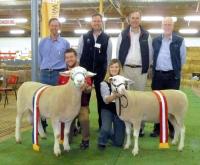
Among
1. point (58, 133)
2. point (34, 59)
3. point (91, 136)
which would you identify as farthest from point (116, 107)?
point (34, 59)

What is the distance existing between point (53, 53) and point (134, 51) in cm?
142

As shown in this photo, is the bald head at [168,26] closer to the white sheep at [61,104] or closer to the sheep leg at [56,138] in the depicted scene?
the white sheep at [61,104]

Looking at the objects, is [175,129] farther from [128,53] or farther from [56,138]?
[56,138]

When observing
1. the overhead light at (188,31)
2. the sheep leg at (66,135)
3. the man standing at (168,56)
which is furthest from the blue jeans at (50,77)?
the overhead light at (188,31)

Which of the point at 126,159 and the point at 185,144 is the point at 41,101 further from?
the point at 185,144

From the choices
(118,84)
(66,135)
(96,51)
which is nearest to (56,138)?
(66,135)

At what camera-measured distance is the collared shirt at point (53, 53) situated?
6473mm

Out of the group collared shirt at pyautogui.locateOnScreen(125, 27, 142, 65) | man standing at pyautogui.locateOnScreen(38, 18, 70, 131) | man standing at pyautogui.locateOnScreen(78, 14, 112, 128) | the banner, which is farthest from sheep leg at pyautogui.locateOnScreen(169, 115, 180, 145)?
the banner

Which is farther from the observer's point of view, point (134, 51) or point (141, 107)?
point (134, 51)

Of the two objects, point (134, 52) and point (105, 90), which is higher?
point (134, 52)

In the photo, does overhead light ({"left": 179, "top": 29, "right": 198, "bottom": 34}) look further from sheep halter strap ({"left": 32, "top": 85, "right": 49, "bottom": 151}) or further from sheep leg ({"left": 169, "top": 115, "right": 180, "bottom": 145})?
sheep halter strap ({"left": 32, "top": 85, "right": 49, "bottom": 151})

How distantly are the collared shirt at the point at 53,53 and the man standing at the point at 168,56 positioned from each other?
64.4 inches

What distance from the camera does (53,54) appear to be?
21.3 feet

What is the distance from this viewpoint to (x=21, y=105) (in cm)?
625
